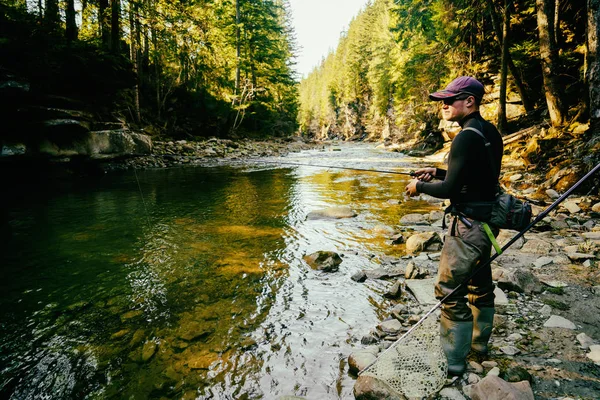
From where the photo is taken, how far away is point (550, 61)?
10.6 metres

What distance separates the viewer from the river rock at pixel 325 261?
5.15 m

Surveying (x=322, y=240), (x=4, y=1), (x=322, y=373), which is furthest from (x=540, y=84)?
(x=4, y=1)

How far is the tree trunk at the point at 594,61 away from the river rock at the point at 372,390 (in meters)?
9.75

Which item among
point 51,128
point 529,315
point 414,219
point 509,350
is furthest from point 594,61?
point 51,128

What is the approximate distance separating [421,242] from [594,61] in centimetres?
749

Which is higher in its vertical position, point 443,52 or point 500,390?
point 443,52

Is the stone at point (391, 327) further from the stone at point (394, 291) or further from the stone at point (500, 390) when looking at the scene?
the stone at point (500, 390)

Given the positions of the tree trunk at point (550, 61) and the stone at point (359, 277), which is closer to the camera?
the stone at point (359, 277)

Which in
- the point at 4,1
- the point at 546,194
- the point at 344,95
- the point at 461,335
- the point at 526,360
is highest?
the point at 344,95

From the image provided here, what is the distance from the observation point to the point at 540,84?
1541 cm

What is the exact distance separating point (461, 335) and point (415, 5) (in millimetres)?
14540

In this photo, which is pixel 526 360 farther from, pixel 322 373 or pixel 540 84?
pixel 540 84

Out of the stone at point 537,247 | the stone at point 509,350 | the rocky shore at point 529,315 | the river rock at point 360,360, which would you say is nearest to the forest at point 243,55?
the stone at point 537,247

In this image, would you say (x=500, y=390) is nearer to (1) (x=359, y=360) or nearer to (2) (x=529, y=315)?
(1) (x=359, y=360)
